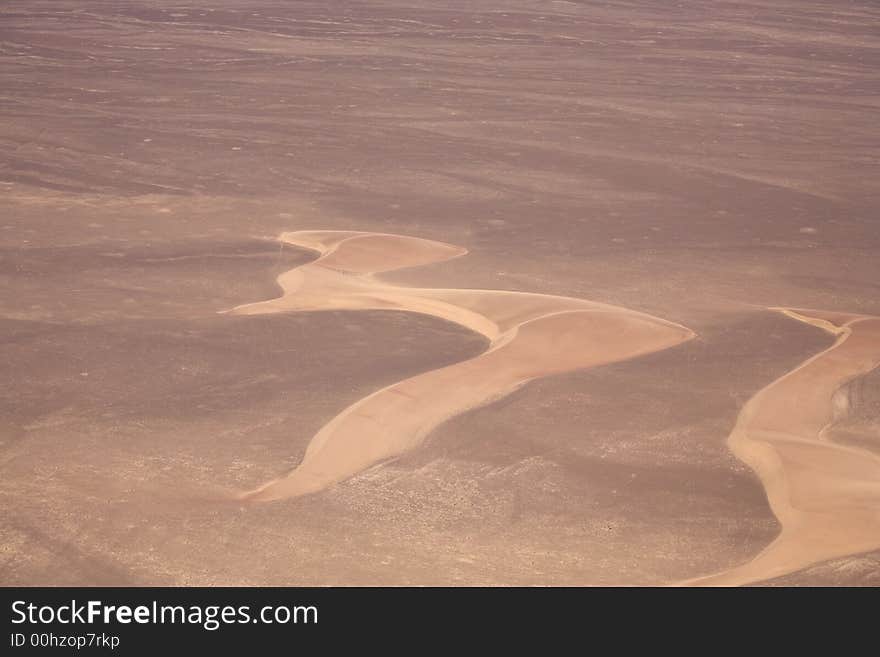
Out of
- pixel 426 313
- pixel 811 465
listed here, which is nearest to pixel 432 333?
pixel 426 313

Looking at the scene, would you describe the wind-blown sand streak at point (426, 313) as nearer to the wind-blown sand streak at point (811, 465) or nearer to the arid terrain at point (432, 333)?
the arid terrain at point (432, 333)

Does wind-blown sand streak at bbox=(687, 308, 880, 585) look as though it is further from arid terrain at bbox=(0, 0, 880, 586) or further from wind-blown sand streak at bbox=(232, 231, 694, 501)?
wind-blown sand streak at bbox=(232, 231, 694, 501)

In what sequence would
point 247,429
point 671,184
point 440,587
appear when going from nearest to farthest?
point 440,587 → point 247,429 → point 671,184

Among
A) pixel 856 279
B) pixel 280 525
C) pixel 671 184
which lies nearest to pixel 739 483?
pixel 280 525

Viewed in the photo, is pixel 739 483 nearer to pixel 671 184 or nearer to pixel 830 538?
pixel 830 538

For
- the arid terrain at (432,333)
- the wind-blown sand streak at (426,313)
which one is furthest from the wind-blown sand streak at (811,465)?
the wind-blown sand streak at (426,313)
